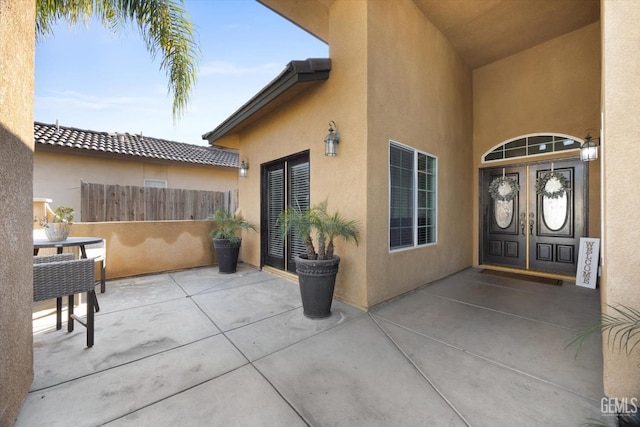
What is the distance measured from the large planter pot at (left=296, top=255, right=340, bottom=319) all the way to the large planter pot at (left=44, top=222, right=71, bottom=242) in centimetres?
321

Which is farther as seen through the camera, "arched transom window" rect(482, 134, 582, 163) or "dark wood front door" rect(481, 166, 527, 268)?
"dark wood front door" rect(481, 166, 527, 268)

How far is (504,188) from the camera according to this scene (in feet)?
19.8

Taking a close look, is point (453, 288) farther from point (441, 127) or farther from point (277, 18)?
point (277, 18)

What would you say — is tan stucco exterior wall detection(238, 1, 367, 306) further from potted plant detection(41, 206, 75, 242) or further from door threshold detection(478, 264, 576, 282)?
door threshold detection(478, 264, 576, 282)

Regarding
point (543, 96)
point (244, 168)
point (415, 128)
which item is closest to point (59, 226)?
point (244, 168)

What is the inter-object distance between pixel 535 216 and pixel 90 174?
11.5m

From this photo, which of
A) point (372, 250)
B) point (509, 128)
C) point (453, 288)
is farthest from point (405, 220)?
point (509, 128)

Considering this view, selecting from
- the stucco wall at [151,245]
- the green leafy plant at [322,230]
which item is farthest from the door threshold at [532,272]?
the stucco wall at [151,245]

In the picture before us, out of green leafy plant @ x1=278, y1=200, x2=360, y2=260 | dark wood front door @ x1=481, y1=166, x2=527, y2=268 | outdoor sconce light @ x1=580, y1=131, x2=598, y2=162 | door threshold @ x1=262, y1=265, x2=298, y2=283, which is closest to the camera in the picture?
green leafy plant @ x1=278, y1=200, x2=360, y2=260

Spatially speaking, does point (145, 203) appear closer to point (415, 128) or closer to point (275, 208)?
point (275, 208)

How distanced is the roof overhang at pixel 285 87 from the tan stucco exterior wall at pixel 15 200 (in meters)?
2.71

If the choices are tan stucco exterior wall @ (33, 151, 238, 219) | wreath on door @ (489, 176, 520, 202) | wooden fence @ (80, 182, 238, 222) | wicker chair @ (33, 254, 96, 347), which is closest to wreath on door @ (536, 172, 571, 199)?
wreath on door @ (489, 176, 520, 202)

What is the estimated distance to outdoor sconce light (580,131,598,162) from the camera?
469 cm

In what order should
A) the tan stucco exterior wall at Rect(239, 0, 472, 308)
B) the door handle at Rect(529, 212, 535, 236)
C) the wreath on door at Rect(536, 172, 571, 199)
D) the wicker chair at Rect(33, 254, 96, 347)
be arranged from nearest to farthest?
the wicker chair at Rect(33, 254, 96, 347)
the tan stucco exterior wall at Rect(239, 0, 472, 308)
the wreath on door at Rect(536, 172, 571, 199)
the door handle at Rect(529, 212, 535, 236)
